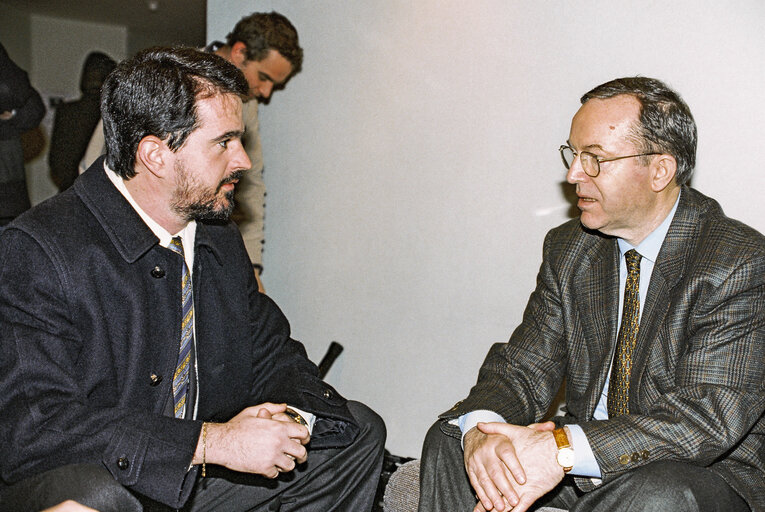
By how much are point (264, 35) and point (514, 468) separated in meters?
2.35

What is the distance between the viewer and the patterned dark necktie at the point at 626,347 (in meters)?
2.12

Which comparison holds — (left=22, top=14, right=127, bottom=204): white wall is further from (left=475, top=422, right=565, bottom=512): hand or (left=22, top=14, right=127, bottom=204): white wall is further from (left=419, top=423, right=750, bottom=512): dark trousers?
(left=475, top=422, right=565, bottom=512): hand

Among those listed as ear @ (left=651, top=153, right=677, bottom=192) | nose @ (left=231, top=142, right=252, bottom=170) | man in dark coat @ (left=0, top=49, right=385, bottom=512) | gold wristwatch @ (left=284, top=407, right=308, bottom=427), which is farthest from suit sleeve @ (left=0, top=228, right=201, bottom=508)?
ear @ (left=651, top=153, right=677, bottom=192)

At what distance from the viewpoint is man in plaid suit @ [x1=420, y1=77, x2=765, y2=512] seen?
1.83 metres

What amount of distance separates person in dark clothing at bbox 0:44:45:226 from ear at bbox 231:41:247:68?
1.16 metres

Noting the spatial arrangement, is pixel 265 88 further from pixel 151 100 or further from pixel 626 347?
pixel 626 347

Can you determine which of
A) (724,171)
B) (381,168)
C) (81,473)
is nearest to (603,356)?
(724,171)

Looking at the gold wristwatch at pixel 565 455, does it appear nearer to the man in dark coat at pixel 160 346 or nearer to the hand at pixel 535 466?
the hand at pixel 535 466

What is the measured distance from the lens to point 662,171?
2.14 m

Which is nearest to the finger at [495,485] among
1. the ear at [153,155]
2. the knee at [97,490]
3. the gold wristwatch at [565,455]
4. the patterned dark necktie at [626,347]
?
the gold wristwatch at [565,455]

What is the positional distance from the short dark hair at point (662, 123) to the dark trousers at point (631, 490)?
2.76ft

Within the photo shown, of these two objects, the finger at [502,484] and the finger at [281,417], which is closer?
the finger at [502,484]

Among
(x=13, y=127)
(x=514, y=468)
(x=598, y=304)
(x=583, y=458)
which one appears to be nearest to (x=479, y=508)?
(x=514, y=468)

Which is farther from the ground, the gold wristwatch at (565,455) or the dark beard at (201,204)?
the dark beard at (201,204)
